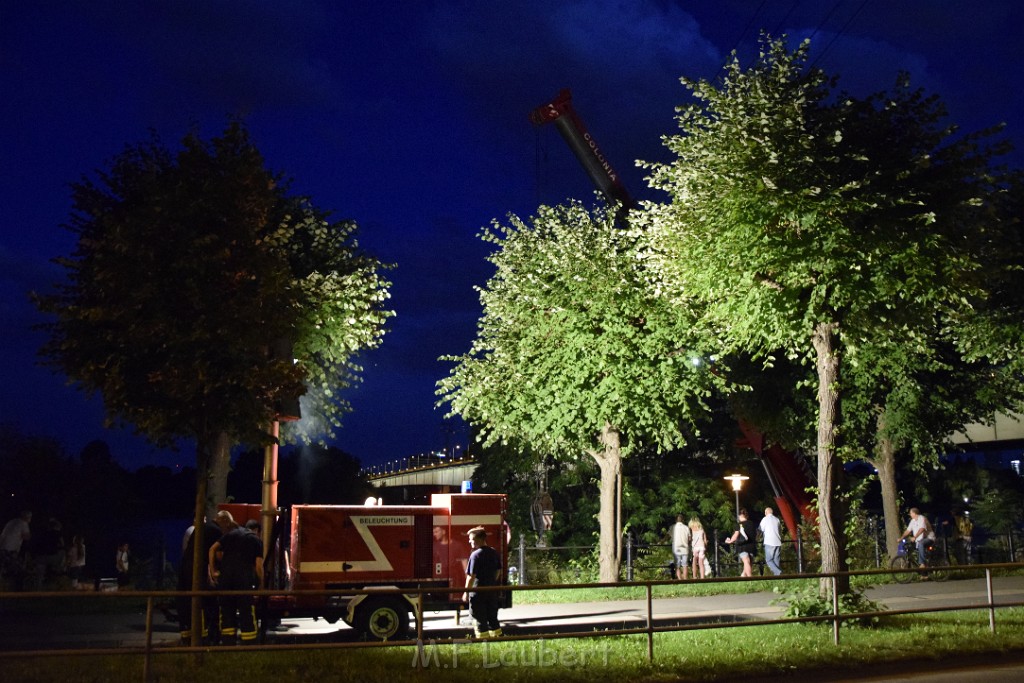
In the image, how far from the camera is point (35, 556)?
2088cm

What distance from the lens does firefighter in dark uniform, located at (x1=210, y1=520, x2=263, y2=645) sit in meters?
12.5

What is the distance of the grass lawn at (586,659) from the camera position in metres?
10.2

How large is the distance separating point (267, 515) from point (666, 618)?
7136mm

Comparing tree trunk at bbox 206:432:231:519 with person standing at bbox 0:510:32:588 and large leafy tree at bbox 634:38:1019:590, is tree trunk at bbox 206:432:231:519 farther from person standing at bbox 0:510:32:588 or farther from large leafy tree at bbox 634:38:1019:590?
large leafy tree at bbox 634:38:1019:590

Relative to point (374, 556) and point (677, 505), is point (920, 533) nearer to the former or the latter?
point (677, 505)

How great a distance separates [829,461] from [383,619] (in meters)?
7.46

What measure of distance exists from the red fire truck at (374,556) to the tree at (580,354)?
7.00 metres

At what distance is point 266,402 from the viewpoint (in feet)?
40.1

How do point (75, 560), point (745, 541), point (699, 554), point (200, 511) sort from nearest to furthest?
point (200, 511), point (75, 560), point (745, 541), point (699, 554)

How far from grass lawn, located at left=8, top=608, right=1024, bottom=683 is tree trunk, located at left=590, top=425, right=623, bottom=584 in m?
10.3

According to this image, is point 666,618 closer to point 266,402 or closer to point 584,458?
point 266,402

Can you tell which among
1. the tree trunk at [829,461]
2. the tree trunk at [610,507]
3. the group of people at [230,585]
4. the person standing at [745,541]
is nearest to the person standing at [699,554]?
the person standing at [745,541]

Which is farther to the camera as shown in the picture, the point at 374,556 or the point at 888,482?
the point at 888,482

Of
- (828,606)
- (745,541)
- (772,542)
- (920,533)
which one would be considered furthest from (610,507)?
(828,606)
